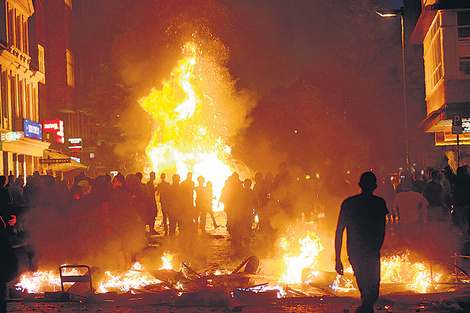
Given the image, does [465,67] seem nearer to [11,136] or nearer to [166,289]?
[166,289]

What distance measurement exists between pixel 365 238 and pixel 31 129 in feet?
91.7

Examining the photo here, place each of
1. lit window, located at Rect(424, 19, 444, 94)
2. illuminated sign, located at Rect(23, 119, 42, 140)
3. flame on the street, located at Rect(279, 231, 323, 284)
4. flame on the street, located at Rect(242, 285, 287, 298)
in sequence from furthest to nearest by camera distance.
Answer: illuminated sign, located at Rect(23, 119, 42, 140), lit window, located at Rect(424, 19, 444, 94), flame on the street, located at Rect(279, 231, 323, 284), flame on the street, located at Rect(242, 285, 287, 298)

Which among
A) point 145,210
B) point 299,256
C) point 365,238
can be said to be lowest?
point 299,256

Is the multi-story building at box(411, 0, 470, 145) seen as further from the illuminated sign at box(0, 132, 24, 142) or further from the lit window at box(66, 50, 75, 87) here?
the lit window at box(66, 50, 75, 87)

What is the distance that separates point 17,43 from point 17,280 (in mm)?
24769

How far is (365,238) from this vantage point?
5.54 metres

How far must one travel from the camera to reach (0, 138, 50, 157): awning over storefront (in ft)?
87.9

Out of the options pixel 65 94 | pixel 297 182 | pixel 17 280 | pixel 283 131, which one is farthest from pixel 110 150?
pixel 17 280

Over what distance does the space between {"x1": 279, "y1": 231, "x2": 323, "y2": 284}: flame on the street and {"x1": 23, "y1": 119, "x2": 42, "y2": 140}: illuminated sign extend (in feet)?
73.4

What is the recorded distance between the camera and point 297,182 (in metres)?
13.4

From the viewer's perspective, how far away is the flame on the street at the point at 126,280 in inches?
324

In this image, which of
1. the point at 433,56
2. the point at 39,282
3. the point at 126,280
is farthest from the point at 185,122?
the point at 126,280

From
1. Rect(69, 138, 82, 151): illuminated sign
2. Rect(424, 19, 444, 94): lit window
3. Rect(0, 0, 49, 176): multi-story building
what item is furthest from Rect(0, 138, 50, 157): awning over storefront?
Rect(424, 19, 444, 94): lit window

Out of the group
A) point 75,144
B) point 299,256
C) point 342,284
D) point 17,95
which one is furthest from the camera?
point 75,144
